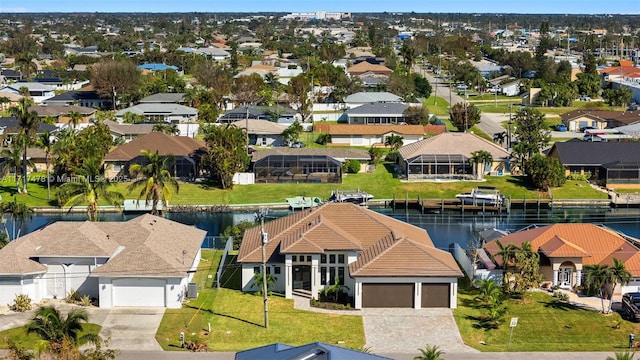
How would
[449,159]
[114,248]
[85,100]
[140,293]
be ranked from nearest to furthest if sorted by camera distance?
1. [140,293]
2. [114,248]
3. [449,159]
4. [85,100]

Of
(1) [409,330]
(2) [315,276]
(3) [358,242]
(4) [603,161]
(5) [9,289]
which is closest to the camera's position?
(1) [409,330]

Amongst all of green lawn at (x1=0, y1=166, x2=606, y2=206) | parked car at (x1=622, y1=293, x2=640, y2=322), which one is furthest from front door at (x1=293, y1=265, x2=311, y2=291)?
green lawn at (x1=0, y1=166, x2=606, y2=206)

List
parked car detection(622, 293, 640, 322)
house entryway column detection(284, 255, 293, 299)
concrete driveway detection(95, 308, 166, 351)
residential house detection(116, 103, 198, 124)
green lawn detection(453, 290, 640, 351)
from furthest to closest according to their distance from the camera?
1. residential house detection(116, 103, 198, 124)
2. house entryway column detection(284, 255, 293, 299)
3. parked car detection(622, 293, 640, 322)
4. green lawn detection(453, 290, 640, 351)
5. concrete driveway detection(95, 308, 166, 351)

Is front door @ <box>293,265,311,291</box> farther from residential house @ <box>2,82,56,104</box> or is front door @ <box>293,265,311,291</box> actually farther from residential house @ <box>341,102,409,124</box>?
residential house @ <box>2,82,56,104</box>

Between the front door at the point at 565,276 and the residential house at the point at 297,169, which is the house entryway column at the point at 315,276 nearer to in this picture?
the front door at the point at 565,276

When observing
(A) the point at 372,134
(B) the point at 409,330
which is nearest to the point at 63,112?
(A) the point at 372,134

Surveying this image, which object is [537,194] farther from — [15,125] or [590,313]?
[15,125]

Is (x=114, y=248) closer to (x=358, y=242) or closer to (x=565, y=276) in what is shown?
(x=358, y=242)
